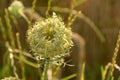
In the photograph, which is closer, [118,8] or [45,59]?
[45,59]

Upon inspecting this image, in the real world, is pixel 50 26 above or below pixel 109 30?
below

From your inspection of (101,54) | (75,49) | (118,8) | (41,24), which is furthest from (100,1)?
(41,24)

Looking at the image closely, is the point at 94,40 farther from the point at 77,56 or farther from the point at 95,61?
the point at 77,56

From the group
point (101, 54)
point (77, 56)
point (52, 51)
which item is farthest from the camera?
point (101, 54)

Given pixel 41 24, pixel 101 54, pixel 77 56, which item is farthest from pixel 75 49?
pixel 41 24

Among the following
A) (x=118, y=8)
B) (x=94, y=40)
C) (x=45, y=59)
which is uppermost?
(x=118, y=8)

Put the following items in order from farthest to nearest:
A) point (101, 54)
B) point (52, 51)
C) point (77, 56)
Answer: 1. point (101, 54)
2. point (77, 56)
3. point (52, 51)
